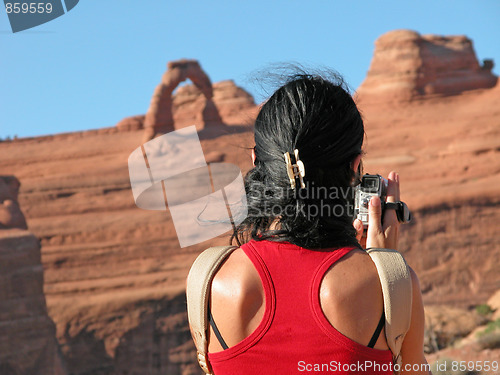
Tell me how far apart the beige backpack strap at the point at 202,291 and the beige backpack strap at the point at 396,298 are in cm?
30

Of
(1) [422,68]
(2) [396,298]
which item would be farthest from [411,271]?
(1) [422,68]

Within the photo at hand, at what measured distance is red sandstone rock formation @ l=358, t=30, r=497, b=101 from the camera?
1862 centimetres

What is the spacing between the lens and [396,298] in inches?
41.1

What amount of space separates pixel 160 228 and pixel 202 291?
1511 centimetres

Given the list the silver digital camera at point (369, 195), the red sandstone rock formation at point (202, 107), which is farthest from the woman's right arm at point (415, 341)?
the red sandstone rock formation at point (202, 107)

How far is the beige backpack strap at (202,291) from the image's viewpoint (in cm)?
111

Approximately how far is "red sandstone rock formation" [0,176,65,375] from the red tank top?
44.2 feet

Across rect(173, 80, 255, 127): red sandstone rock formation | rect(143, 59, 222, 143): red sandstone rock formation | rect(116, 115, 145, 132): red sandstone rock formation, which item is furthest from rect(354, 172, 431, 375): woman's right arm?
rect(116, 115, 145, 132): red sandstone rock formation

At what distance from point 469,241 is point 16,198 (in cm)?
1197

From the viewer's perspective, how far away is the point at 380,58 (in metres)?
19.8

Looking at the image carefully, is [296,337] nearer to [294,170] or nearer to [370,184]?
[294,170]

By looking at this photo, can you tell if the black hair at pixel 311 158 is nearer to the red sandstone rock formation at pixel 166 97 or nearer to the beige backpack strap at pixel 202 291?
the beige backpack strap at pixel 202 291

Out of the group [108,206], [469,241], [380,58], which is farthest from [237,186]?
[380,58]

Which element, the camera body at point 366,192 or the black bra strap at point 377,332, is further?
the camera body at point 366,192
